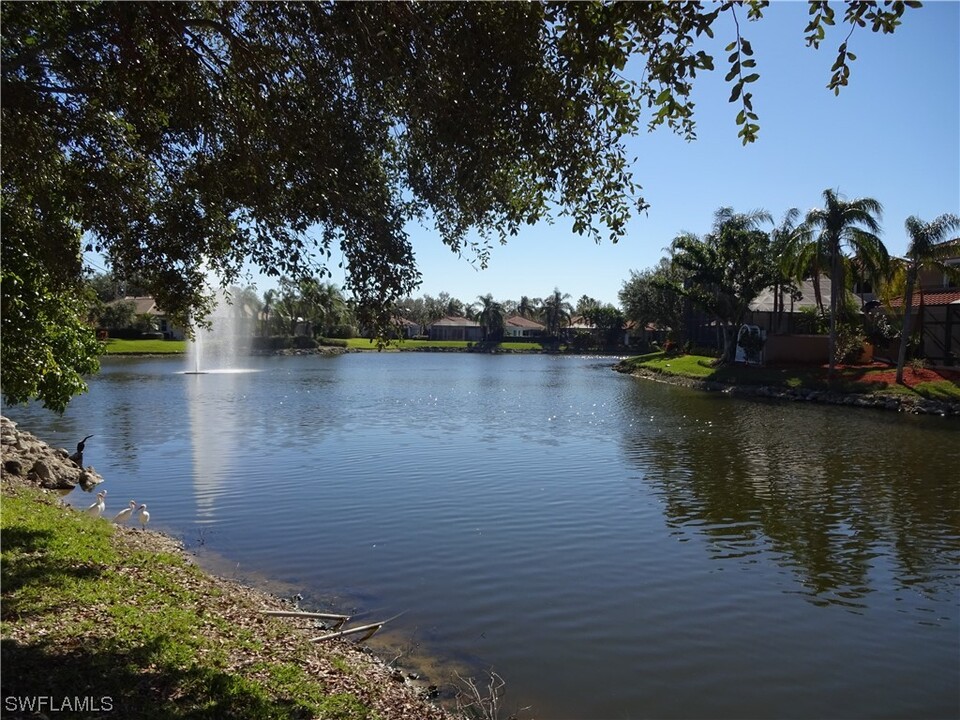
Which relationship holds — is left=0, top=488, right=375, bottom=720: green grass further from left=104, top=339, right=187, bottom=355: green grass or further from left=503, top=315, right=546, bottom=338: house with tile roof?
left=503, top=315, right=546, bottom=338: house with tile roof

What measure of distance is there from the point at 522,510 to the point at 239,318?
90.7 m

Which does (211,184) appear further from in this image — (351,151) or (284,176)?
(351,151)

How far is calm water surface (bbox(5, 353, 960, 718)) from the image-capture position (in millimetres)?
8570

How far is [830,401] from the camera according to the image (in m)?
39.2

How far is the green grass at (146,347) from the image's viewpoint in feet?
259

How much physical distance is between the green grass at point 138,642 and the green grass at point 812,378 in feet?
119

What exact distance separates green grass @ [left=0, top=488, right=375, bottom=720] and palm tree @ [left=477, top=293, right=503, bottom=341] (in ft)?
416

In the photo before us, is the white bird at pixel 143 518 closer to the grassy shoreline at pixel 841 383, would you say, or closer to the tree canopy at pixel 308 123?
the tree canopy at pixel 308 123

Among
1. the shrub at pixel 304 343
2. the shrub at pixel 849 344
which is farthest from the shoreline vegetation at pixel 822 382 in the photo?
the shrub at pixel 304 343

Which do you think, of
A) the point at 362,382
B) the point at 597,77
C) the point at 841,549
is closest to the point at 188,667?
the point at 597,77

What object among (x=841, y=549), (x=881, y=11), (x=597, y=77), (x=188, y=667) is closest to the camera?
(x=881, y=11)

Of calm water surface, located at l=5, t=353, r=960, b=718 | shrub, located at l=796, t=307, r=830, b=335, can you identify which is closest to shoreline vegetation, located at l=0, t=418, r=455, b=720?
calm water surface, located at l=5, t=353, r=960, b=718

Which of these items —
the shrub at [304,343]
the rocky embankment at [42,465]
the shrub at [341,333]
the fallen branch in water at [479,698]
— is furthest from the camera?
the shrub at [341,333]

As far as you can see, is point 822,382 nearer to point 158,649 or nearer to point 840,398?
point 840,398
